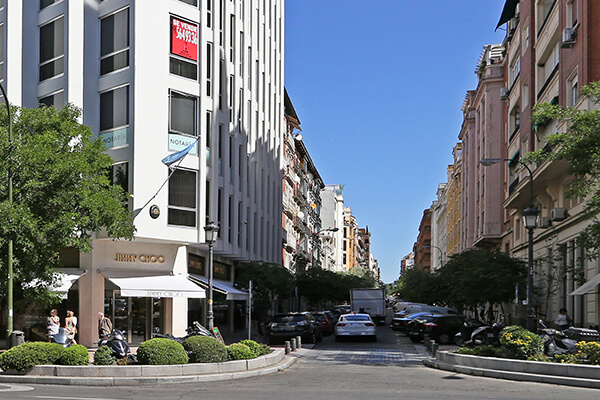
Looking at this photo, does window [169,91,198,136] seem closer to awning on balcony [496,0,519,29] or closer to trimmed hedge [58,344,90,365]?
trimmed hedge [58,344,90,365]

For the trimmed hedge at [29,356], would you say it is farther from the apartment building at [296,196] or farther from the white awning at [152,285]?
the apartment building at [296,196]

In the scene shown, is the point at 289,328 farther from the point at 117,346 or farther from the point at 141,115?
the point at 117,346

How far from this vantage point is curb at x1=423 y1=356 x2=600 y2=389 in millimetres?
16312

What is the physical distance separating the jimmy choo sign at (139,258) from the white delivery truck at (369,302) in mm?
28399

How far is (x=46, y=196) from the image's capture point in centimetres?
2327

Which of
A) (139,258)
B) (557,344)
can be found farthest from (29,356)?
(139,258)

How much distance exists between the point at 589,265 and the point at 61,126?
66.6ft

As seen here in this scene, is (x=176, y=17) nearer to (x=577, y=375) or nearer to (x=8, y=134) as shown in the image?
(x=8, y=134)

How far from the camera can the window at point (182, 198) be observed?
3177 cm

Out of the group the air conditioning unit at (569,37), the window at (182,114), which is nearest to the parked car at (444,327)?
the air conditioning unit at (569,37)

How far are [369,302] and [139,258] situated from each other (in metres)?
31.2

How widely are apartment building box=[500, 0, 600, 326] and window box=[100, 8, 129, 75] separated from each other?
637 inches

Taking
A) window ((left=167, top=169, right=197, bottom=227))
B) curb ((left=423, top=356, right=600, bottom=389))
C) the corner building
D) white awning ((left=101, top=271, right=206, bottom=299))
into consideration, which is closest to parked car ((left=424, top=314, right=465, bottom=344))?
the corner building

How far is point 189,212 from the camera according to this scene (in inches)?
1281
